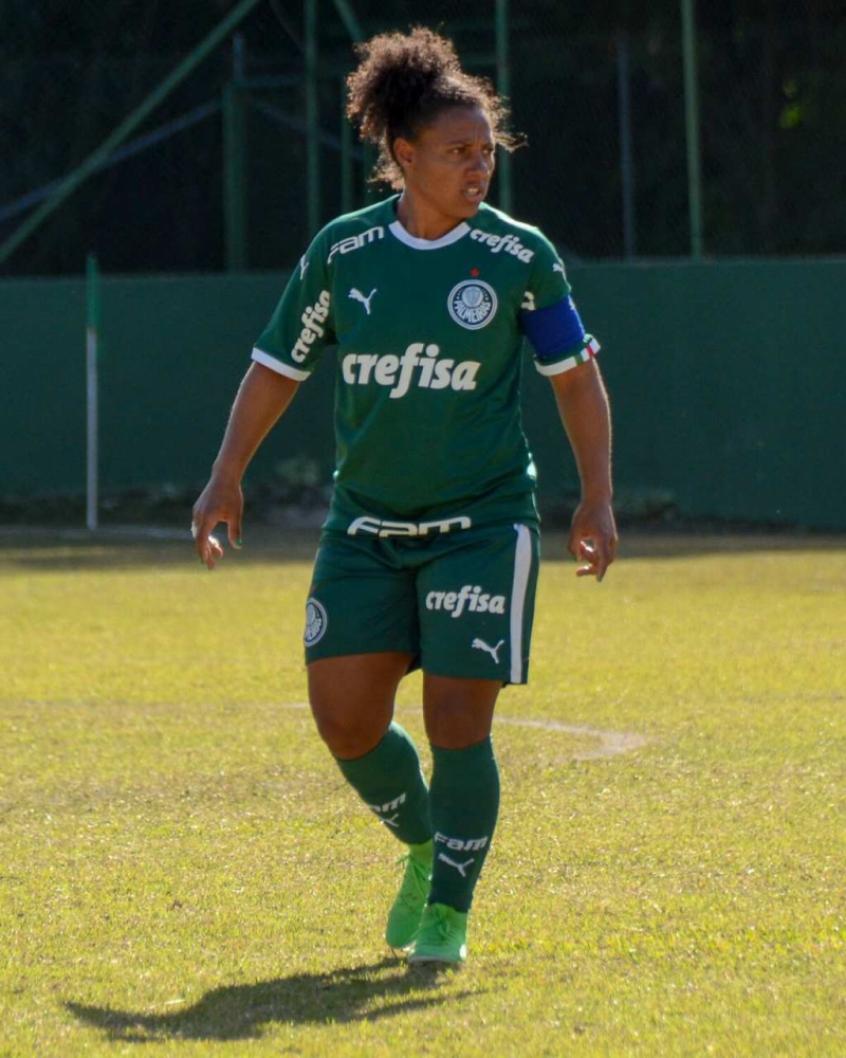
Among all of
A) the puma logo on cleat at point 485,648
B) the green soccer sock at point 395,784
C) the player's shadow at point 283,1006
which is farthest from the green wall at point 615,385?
the player's shadow at point 283,1006

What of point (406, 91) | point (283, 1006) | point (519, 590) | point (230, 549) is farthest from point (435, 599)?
point (230, 549)

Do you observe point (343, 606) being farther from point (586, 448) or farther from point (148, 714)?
point (148, 714)

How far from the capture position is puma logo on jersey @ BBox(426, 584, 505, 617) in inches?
189

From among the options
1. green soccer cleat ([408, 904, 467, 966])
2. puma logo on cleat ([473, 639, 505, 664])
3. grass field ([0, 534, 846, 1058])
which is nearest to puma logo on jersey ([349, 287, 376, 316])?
puma logo on cleat ([473, 639, 505, 664])

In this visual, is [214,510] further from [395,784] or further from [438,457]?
[395,784]

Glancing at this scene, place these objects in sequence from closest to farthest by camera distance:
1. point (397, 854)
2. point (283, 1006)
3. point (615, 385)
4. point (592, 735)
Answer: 1. point (283, 1006)
2. point (397, 854)
3. point (592, 735)
4. point (615, 385)

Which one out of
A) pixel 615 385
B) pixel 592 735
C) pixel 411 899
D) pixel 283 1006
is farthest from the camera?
pixel 615 385

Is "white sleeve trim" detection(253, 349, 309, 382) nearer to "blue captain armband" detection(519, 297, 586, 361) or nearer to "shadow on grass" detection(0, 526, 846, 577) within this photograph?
"blue captain armband" detection(519, 297, 586, 361)

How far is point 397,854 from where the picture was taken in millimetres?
6020

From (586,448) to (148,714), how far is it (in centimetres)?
437

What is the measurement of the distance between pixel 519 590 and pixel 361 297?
0.78m

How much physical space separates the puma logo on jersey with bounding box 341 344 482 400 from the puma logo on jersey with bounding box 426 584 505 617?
0.47 metres

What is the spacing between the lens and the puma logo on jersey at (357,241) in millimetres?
4922

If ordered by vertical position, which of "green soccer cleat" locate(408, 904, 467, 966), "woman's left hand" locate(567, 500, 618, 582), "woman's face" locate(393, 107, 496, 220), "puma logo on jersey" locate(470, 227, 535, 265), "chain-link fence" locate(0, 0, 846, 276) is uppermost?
"chain-link fence" locate(0, 0, 846, 276)
